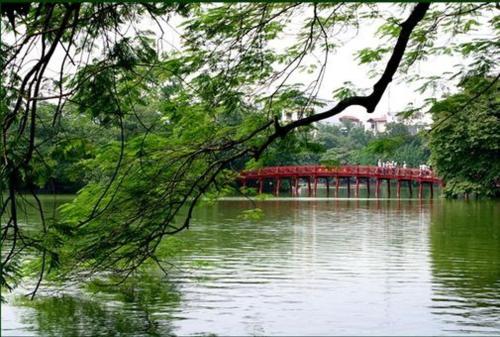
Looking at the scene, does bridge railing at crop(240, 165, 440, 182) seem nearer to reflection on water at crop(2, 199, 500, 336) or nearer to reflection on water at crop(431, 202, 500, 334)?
reflection on water at crop(431, 202, 500, 334)

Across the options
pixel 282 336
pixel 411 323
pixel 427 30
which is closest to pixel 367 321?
pixel 411 323

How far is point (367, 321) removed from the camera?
29.0 ft

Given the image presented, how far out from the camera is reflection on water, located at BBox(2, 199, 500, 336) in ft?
28.0

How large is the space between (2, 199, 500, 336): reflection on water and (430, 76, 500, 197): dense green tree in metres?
1.80

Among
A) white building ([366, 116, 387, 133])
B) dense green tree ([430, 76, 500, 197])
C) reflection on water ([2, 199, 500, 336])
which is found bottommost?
reflection on water ([2, 199, 500, 336])

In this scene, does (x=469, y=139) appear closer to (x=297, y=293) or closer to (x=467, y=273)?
(x=467, y=273)

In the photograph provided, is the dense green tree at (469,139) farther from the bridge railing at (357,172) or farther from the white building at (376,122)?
the white building at (376,122)

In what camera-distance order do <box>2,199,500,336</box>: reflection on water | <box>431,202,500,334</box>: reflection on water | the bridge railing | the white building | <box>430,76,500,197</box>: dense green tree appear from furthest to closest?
the white building
the bridge railing
<box>431,202,500,334</box>: reflection on water
<box>2,199,500,336</box>: reflection on water
<box>430,76,500,197</box>: dense green tree

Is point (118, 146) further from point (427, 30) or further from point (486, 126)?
point (486, 126)

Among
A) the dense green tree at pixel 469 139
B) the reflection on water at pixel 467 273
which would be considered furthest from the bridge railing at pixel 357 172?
the reflection on water at pixel 467 273

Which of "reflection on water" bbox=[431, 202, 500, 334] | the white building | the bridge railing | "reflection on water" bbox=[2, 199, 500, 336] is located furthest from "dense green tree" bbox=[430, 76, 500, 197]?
the white building

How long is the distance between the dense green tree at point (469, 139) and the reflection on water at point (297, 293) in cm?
180

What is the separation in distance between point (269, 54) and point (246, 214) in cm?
199

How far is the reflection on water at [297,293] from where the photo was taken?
28.0 feet
